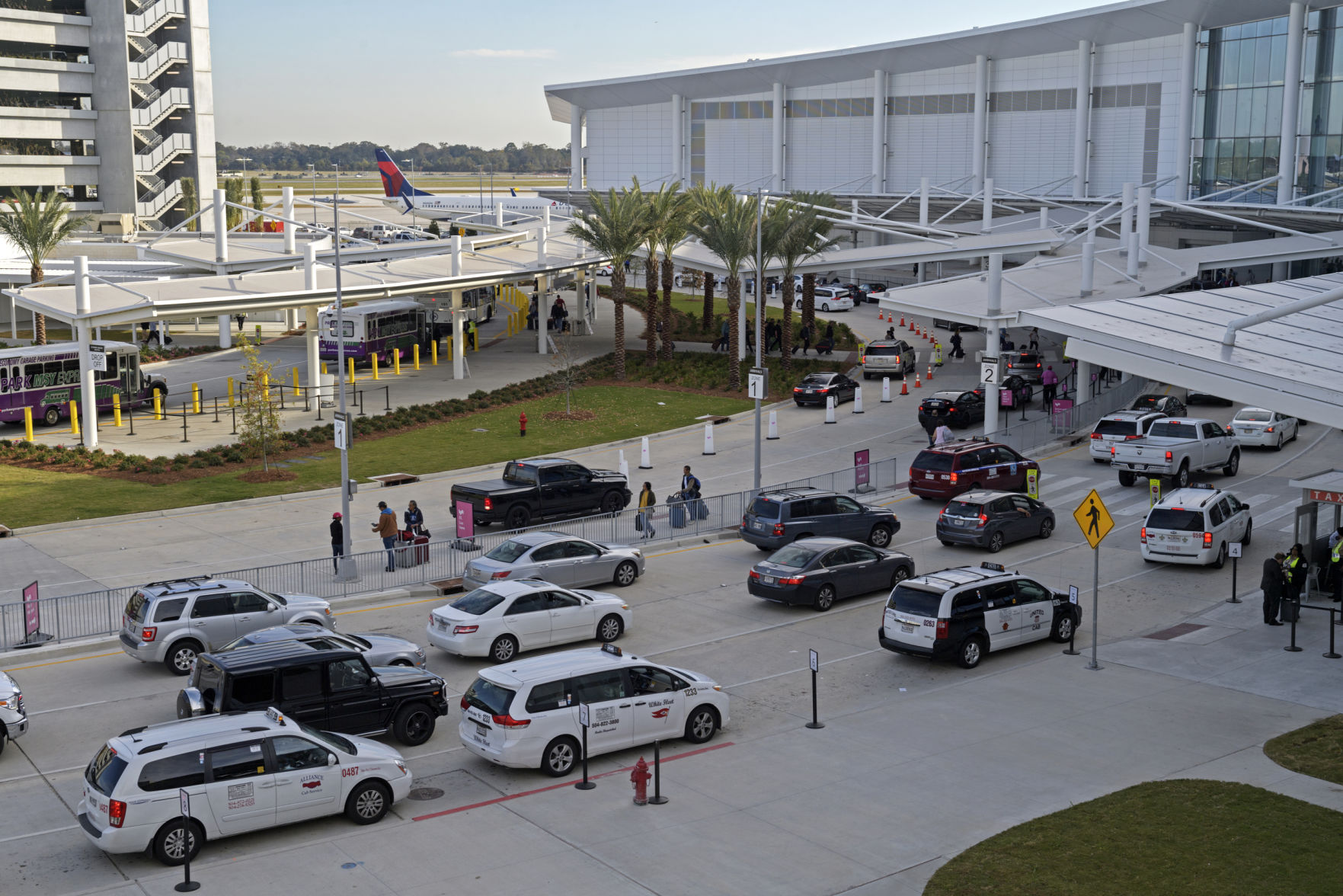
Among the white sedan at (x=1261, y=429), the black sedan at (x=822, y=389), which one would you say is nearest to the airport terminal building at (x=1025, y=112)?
the white sedan at (x=1261, y=429)

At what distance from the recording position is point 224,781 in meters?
15.2

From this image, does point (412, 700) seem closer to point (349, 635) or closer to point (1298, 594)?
point (349, 635)

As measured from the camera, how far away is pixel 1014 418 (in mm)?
49031

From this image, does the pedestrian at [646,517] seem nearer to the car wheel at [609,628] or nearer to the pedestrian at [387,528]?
the pedestrian at [387,528]

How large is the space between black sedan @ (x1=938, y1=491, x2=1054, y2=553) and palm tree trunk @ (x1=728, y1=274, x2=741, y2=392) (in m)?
Result: 24.5

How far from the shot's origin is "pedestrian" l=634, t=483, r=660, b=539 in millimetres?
31844

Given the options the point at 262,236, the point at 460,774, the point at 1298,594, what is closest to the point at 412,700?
the point at 460,774

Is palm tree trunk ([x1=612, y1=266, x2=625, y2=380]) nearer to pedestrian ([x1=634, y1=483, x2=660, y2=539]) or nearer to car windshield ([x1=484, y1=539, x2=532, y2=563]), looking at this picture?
pedestrian ([x1=634, y1=483, x2=660, y2=539])

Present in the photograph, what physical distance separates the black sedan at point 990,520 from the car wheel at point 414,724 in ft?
50.3

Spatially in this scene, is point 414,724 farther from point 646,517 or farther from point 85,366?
point 85,366

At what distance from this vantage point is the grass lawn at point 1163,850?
1401 centimetres

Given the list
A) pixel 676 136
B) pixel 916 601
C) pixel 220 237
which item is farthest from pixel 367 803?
pixel 676 136

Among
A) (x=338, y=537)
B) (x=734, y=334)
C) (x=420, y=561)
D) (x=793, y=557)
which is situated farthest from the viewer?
(x=734, y=334)

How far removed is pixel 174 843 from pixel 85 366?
103ft
